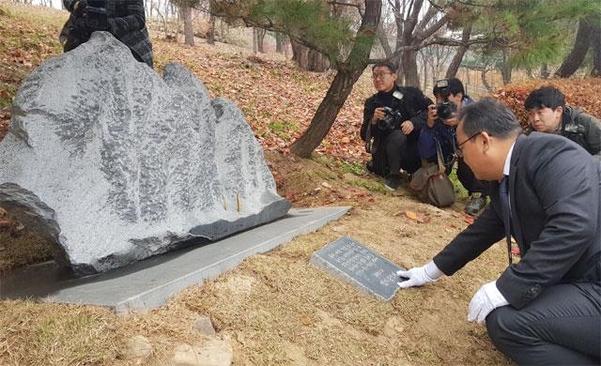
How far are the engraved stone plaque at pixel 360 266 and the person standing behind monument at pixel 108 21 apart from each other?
1976mm

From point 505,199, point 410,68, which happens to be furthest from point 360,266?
point 410,68

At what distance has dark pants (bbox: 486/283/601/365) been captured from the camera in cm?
195

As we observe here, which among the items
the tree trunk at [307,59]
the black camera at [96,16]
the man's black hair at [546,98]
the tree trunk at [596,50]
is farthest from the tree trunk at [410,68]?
the black camera at [96,16]

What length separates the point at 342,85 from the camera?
198 inches

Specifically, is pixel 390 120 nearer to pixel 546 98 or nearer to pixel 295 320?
pixel 546 98

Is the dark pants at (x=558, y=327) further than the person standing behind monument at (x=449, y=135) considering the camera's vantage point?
No

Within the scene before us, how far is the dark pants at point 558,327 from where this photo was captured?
195 cm

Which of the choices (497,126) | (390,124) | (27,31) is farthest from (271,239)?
(27,31)

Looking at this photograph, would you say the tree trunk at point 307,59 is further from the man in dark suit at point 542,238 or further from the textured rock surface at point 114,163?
the man in dark suit at point 542,238

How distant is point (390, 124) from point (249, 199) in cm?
197

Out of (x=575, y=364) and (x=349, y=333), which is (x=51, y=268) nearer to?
(x=349, y=333)

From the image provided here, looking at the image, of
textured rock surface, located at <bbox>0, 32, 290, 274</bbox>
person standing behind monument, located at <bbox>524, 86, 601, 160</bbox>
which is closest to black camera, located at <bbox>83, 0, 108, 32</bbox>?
textured rock surface, located at <bbox>0, 32, 290, 274</bbox>

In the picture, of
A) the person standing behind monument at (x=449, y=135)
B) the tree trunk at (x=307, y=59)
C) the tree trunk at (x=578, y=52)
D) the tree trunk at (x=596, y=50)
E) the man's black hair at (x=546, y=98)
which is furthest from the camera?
the tree trunk at (x=307, y=59)

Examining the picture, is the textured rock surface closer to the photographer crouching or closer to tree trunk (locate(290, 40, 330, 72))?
the photographer crouching
